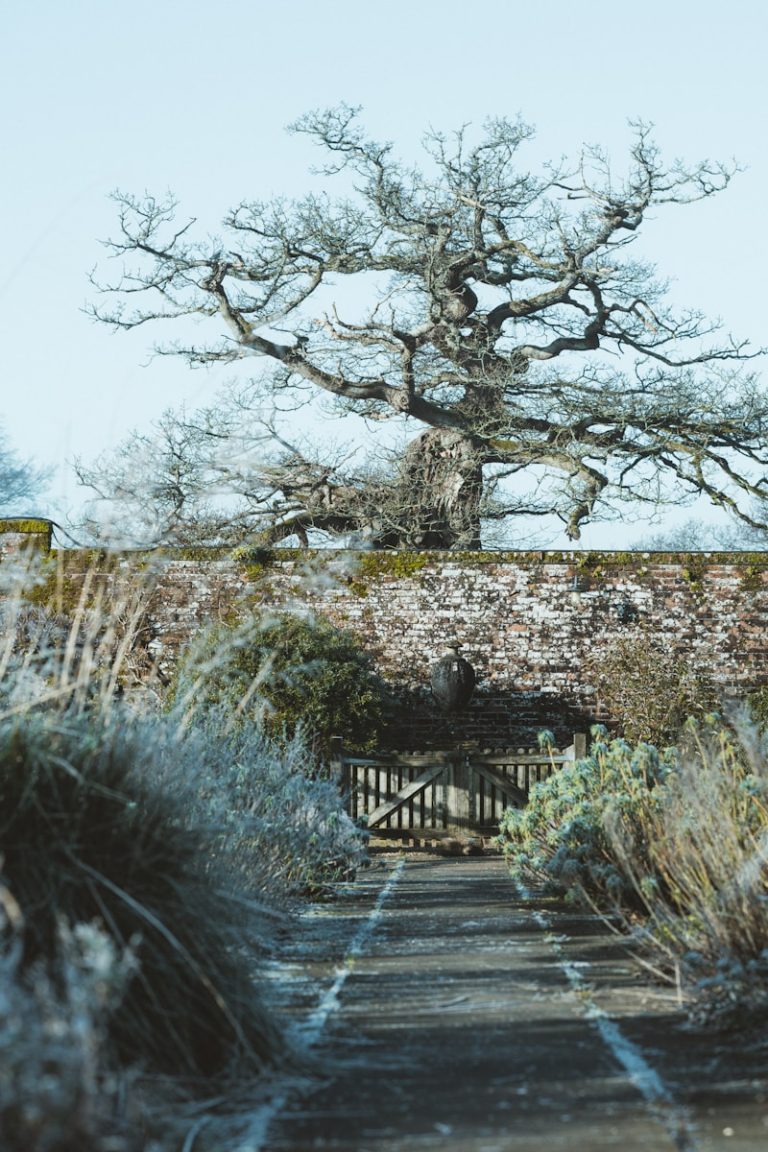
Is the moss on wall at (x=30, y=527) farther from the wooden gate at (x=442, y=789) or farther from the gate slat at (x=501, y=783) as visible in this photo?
the gate slat at (x=501, y=783)

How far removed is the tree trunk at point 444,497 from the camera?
17.2 metres

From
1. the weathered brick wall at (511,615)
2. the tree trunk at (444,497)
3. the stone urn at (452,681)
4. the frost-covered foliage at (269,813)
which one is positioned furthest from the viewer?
the tree trunk at (444,497)

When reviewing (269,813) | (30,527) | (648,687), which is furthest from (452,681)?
(269,813)

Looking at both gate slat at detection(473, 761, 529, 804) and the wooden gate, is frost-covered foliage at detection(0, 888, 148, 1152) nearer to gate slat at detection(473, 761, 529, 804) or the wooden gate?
the wooden gate

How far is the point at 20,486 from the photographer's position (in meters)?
28.3

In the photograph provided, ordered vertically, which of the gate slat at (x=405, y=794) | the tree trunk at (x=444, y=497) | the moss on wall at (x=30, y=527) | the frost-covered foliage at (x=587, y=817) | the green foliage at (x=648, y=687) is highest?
the tree trunk at (x=444, y=497)

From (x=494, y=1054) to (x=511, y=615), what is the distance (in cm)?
1046

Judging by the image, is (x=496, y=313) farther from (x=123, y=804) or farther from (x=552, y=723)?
(x=123, y=804)

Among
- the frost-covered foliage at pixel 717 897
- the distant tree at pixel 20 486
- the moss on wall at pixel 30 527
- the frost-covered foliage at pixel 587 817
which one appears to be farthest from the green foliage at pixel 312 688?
the distant tree at pixel 20 486

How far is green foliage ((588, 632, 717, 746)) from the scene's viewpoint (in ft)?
44.1

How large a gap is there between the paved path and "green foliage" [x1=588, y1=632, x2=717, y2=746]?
7422 millimetres

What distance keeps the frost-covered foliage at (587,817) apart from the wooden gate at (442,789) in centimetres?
314

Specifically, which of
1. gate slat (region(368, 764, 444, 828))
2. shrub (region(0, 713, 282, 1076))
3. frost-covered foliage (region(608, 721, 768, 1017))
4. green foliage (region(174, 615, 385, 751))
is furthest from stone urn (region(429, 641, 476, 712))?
shrub (region(0, 713, 282, 1076))

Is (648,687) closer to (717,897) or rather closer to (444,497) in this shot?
(444,497)
